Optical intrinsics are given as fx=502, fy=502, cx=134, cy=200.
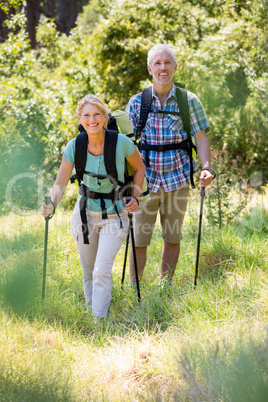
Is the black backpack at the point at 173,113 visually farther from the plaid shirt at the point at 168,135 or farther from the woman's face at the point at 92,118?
the woman's face at the point at 92,118

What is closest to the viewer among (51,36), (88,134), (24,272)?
(24,272)

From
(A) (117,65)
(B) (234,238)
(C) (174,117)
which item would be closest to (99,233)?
(C) (174,117)

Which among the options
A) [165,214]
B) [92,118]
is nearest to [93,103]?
[92,118]

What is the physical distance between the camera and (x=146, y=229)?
4.06 metres

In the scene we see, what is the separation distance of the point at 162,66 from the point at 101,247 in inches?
55.7

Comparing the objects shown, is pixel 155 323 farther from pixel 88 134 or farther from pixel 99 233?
pixel 88 134

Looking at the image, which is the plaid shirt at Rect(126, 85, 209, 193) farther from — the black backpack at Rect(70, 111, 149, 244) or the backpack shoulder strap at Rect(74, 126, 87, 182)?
the backpack shoulder strap at Rect(74, 126, 87, 182)

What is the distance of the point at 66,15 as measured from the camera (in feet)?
70.5

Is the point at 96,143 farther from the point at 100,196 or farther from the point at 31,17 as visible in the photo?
the point at 31,17

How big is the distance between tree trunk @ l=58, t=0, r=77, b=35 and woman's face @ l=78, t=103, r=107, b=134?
18.4 m

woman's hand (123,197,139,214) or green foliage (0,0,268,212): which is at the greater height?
green foliage (0,0,268,212)

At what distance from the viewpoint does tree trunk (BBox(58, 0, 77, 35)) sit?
20953 mm

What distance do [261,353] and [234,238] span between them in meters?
2.52

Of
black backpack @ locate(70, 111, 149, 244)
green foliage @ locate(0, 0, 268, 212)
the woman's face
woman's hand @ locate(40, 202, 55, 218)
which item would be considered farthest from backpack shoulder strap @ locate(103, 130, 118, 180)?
green foliage @ locate(0, 0, 268, 212)
